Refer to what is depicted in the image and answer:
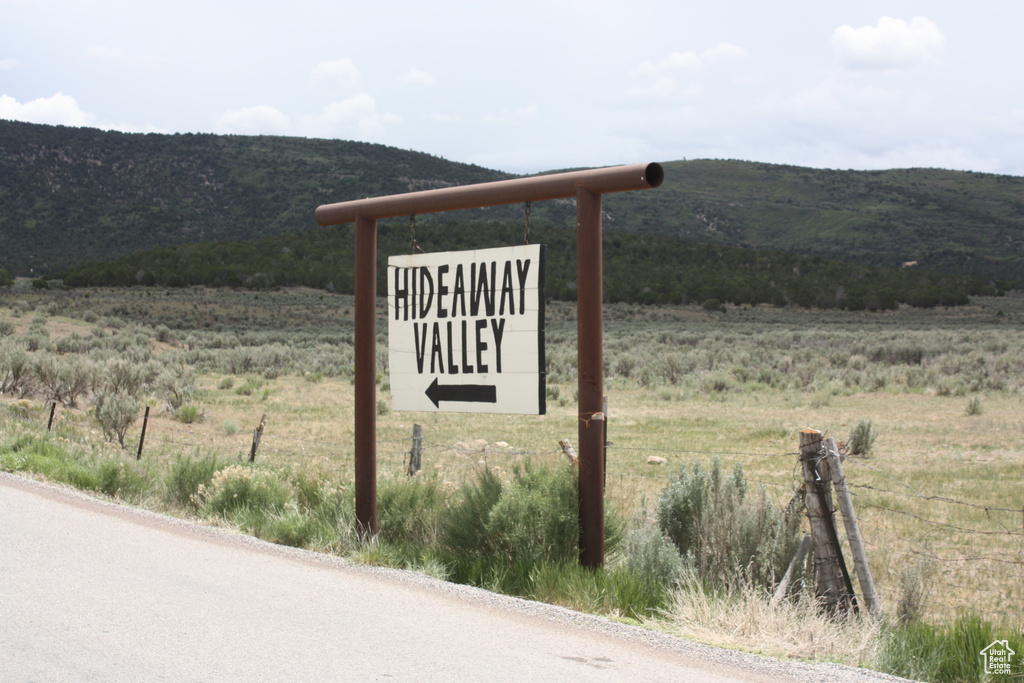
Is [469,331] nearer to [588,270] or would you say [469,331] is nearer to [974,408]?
[588,270]

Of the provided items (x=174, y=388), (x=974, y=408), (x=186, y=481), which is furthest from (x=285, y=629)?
(x=174, y=388)

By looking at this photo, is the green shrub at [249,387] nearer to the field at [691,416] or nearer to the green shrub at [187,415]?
the field at [691,416]

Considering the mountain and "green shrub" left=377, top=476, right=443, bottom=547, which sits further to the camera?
the mountain

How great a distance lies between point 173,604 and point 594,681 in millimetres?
2662

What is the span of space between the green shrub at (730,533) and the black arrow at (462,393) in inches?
64.7

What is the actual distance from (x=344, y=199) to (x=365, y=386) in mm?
94667

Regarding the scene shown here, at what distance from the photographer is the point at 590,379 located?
5734mm

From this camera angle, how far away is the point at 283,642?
4383 mm

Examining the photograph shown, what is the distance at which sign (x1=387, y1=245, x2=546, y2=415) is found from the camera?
602 cm

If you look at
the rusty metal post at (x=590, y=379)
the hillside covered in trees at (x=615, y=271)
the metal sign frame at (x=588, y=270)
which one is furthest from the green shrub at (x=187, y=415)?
the hillside covered in trees at (x=615, y=271)

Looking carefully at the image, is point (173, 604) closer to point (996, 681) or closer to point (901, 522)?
point (996, 681)

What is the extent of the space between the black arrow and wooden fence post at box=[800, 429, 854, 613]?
2223mm

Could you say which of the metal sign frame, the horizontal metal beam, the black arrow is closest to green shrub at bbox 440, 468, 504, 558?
the black arrow

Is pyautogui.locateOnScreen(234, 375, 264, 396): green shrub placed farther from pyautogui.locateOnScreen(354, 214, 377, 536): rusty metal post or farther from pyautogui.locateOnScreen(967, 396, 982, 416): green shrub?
pyautogui.locateOnScreen(967, 396, 982, 416): green shrub
